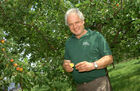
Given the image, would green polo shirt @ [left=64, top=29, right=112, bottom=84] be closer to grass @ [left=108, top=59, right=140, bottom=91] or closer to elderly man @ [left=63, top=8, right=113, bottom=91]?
elderly man @ [left=63, top=8, right=113, bottom=91]

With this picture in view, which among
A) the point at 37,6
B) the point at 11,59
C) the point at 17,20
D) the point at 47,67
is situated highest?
the point at 37,6

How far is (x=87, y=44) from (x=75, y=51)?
8.7 inches

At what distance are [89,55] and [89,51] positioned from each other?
57 mm

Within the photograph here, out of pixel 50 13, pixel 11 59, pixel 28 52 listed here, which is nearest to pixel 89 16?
pixel 50 13

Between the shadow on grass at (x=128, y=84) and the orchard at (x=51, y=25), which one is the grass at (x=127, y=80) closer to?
the shadow on grass at (x=128, y=84)

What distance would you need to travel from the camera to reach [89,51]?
2773 millimetres

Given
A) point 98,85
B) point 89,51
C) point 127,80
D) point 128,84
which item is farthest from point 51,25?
point 127,80

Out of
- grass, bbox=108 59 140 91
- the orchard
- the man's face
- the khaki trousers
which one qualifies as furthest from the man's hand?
grass, bbox=108 59 140 91

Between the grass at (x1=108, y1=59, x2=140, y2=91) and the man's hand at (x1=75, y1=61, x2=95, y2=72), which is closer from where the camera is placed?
the man's hand at (x1=75, y1=61, x2=95, y2=72)

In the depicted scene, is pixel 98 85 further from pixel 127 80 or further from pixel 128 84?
pixel 127 80

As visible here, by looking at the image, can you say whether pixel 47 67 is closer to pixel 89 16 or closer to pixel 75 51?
pixel 89 16

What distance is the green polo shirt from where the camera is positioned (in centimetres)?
277

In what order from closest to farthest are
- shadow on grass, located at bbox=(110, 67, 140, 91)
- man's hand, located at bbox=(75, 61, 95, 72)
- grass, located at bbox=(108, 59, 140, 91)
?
1. man's hand, located at bbox=(75, 61, 95, 72)
2. shadow on grass, located at bbox=(110, 67, 140, 91)
3. grass, located at bbox=(108, 59, 140, 91)

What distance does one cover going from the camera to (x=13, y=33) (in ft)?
20.5
